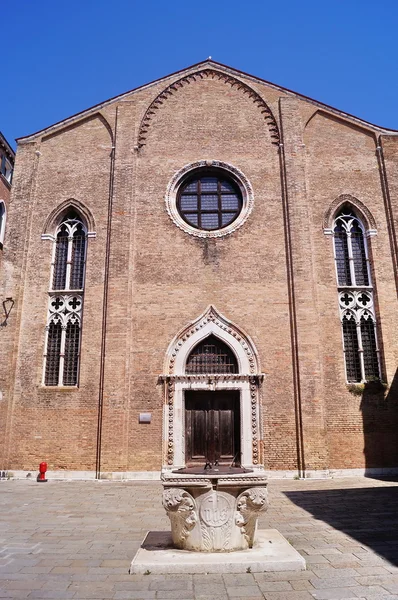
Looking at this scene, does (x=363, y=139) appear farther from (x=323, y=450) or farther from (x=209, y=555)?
(x=209, y=555)

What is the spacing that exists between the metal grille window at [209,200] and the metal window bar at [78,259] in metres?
3.39

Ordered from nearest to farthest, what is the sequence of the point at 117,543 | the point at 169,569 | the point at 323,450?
the point at 169,569, the point at 117,543, the point at 323,450

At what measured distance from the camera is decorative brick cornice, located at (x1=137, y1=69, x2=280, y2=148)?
15.6 meters

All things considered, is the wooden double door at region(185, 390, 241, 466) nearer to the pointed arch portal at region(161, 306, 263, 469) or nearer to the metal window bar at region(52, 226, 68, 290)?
the pointed arch portal at region(161, 306, 263, 469)

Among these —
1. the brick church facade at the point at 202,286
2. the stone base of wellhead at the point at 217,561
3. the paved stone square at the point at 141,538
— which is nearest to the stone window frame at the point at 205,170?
the brick church facade at the point at 202,286

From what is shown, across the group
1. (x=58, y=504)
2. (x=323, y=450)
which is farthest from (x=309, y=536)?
(x=323, y=450)

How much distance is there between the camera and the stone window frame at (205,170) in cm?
1459

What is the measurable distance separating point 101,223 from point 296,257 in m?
6.35

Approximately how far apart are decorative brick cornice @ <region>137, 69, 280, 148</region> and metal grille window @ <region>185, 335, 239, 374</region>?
7.21m

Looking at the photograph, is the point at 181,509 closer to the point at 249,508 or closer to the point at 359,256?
the point at 249,508

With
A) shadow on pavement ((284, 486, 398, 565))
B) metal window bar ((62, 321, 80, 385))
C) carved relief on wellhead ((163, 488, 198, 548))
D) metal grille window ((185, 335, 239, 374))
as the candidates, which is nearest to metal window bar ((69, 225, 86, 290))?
metal window bar ((62, 321, 80, 385))

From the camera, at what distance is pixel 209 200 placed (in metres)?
15.5

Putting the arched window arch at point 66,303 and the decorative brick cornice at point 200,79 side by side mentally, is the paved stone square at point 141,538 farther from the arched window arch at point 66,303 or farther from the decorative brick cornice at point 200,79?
the decorative brick cornice at point 200,79

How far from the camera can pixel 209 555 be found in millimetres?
5230
